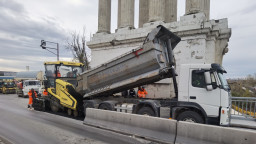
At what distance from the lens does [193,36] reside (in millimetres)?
10266

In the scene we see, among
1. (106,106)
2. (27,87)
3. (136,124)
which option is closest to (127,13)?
(106,106)

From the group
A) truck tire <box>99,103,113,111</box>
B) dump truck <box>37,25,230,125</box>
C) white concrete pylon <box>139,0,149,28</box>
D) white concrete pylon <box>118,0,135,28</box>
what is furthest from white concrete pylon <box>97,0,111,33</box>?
truck tire <box>99,103,113,111</box>

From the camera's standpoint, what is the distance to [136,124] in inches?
212

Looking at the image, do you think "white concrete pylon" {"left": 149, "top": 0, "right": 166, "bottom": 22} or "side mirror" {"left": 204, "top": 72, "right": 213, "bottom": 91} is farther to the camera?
"white concrete pylon" {"left": 149, "top": 0, "right": 166, "bottom": 22}

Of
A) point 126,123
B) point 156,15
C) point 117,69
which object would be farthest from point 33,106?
point 156,15

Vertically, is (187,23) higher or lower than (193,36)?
higher


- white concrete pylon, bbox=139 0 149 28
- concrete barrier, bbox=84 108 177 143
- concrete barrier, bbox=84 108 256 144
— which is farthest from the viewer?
white concrete pylon, bbox=139 0 149 28

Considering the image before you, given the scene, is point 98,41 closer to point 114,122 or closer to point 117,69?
point 117,69

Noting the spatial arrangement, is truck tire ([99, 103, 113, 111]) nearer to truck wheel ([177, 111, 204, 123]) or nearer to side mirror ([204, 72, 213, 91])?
truck wheel ([177, 111, 204, 123])

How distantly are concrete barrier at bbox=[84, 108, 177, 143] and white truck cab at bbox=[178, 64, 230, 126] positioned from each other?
129 cm

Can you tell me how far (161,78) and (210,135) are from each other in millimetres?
2907

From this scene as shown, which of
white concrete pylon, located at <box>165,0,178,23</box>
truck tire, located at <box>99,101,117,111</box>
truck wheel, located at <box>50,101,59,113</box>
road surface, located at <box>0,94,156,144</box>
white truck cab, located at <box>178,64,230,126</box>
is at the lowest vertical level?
road surface, located at <box>0,94,156,144</box>

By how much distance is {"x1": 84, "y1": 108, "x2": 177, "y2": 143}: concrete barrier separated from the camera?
4699 millimetres

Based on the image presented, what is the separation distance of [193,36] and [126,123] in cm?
716
